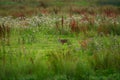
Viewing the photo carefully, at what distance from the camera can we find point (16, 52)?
12195mm

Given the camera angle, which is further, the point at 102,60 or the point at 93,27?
the point at 93,27

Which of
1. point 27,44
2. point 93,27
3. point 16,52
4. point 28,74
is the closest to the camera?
point 28,74

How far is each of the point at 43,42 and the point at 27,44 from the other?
788 millimetres

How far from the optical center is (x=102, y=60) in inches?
438

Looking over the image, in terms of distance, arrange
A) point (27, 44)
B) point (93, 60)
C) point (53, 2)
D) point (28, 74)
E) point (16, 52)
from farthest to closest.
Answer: point (53, 2), point (27, 44), point (16, 52), point (93, 60), point (28, 74)

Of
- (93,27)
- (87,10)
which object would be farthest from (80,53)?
(87,10)

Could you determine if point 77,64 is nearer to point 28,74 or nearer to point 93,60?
point 93,60

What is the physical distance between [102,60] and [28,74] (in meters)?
2.41

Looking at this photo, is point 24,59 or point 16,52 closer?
point 24,59

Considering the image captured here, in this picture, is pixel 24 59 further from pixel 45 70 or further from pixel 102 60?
pixel 102 60

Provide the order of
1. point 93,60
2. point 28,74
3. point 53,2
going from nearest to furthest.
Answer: point 28,74 → point 93,60 → point 53,2

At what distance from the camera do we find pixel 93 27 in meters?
18.5

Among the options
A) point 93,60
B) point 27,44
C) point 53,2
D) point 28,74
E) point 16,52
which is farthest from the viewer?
point 53,2

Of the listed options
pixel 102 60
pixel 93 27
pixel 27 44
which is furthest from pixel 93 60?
pixel 93 27
